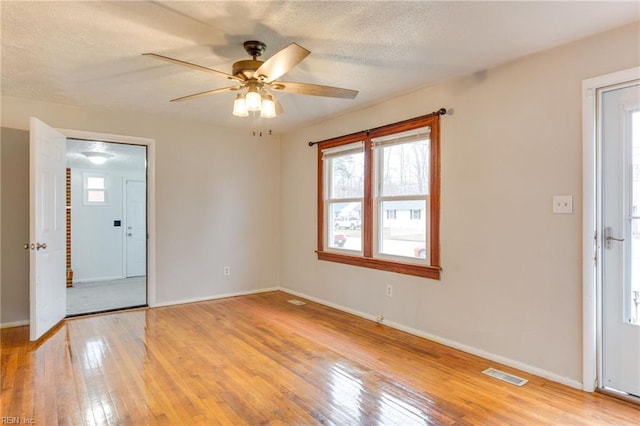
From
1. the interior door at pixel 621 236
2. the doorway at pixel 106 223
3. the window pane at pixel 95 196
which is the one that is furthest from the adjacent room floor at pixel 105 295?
the interior door at pixel 621 236

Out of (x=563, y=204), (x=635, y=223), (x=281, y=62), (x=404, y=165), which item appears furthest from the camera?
(x=404, y=165)

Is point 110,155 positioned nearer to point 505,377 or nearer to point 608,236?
point 505,377

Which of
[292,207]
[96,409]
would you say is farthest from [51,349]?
[292,207]

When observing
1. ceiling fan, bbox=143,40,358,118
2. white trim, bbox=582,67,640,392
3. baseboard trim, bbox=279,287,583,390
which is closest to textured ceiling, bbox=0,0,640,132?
ceiling fan, bbox=143,40,358,118

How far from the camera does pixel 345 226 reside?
471 cm

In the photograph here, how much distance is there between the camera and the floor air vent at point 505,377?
2.63m

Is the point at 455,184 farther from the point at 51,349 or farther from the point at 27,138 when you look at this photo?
the point at 27,138

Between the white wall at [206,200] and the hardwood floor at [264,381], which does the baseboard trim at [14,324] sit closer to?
the hardwood floor at [264,381]

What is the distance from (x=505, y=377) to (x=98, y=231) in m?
7.03

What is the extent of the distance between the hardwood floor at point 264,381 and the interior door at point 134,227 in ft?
11.8

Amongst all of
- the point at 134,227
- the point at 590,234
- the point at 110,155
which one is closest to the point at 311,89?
the point at 590,234

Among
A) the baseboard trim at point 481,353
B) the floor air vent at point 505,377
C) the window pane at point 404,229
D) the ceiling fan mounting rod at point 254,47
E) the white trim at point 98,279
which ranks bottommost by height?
the white trim at point 98,279

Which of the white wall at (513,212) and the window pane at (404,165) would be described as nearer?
the white wall at (513,212)

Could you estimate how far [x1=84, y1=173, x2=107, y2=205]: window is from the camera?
6906mm
